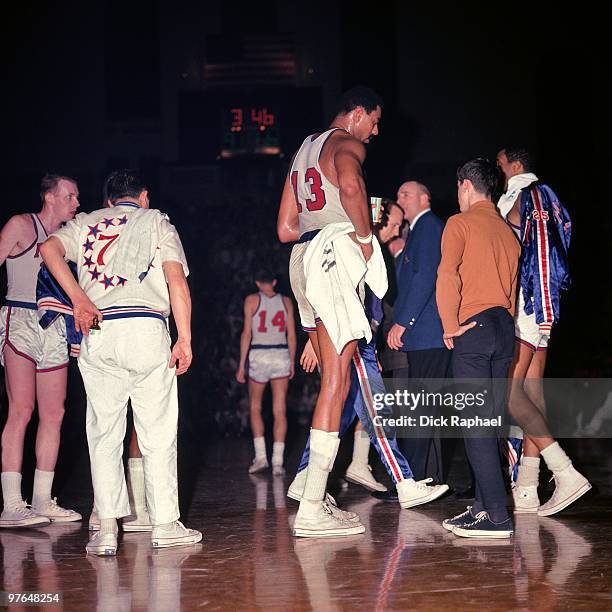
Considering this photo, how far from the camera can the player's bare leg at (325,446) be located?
12.2 feet

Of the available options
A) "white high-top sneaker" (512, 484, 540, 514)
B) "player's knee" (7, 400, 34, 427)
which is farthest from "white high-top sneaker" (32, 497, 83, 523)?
"white high-top sneaker" (512, 484, 540, 514)

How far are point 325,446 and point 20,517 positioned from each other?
1.54 meters

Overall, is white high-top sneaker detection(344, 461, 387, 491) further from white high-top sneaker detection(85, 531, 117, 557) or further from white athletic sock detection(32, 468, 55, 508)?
white high-top sneaker detection(85, 531, 117, 557)

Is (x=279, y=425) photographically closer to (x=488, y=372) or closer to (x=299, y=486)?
(x=299, y=486)

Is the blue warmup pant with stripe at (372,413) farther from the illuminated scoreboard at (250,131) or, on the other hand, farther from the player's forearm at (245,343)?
the illuminated scoreboard at (250,131)

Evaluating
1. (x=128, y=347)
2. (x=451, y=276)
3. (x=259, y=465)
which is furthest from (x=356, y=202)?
(x=259, y=465)

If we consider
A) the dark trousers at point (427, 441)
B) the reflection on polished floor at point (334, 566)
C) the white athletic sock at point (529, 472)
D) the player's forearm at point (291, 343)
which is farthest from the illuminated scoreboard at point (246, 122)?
the reflection on polished floor at point (334, 566)

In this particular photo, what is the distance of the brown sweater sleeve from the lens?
3.74m

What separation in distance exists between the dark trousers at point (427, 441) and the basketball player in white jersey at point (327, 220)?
36.1 inches

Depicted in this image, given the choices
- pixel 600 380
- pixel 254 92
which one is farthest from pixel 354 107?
pixel 254 92

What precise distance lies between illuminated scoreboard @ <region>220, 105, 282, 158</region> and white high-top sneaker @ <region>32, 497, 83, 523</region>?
8.01m

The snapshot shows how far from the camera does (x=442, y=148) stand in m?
12.6

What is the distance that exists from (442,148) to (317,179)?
8961 mm

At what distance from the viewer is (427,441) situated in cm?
480
